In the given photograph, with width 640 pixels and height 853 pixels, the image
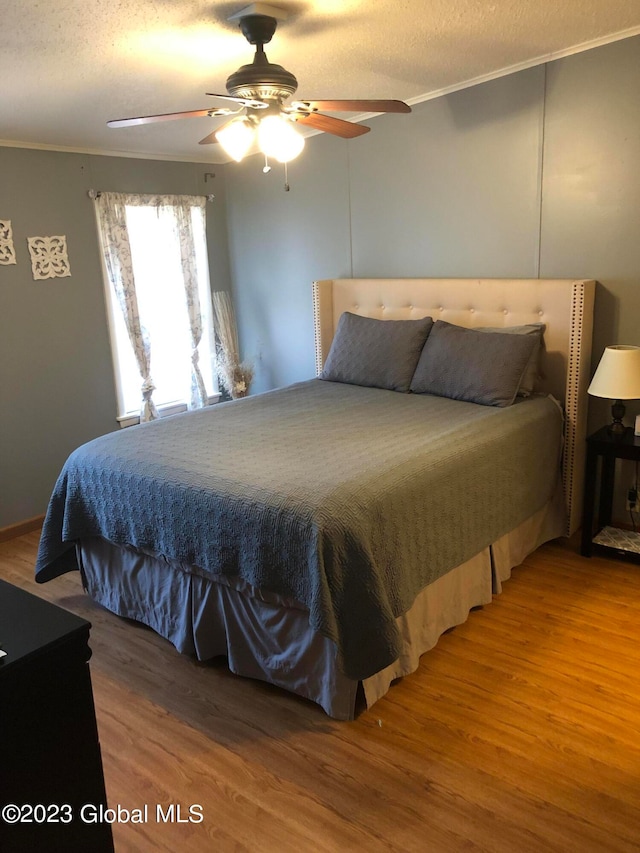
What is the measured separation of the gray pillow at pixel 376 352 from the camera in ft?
12.3

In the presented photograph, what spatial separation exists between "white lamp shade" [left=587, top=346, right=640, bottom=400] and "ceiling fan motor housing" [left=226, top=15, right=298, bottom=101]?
1.80 metres

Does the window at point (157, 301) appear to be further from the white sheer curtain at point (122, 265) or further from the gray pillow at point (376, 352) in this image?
the gray pillow at point (376, 352)

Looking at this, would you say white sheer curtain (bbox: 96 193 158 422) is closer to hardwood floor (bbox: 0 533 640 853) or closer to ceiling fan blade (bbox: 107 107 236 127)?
ceiling fan blade (bbox: 107 107 236 127)

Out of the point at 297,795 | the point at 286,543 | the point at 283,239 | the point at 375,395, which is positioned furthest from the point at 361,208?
the point at 297,795

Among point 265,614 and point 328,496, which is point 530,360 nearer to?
point 328,496

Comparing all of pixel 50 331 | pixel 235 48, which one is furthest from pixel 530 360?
pixel 50 331

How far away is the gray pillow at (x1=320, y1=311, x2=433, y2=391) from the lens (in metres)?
3.75

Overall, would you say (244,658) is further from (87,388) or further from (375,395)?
(87,388)

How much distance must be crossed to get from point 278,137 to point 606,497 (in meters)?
2.34

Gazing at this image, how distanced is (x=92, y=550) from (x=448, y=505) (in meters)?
1.57

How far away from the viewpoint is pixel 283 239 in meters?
4.85

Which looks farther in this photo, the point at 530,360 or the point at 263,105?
the point at 530,360

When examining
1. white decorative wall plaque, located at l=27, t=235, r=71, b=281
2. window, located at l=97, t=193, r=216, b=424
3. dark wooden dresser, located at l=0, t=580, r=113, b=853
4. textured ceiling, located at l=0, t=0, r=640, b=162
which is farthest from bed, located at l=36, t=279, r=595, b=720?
white decorative wall plaque, located at l=27, t=235, r=71, b=281

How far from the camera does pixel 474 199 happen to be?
3771 mm
